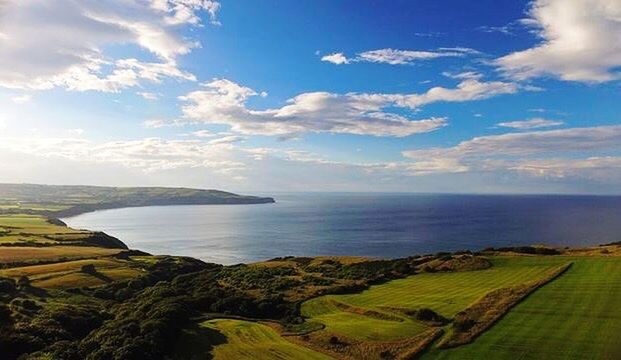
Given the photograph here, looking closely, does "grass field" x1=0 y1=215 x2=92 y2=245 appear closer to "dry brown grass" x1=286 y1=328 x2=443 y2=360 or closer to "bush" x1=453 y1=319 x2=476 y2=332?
"dry brown grass" x1=286 y1=328 x2=443 y2=360

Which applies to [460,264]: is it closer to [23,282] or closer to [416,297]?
[416,297]

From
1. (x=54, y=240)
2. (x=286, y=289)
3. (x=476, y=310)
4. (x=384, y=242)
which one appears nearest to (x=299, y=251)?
(x=384, y=242)

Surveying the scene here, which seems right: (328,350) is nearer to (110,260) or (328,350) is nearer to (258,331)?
(258,331)

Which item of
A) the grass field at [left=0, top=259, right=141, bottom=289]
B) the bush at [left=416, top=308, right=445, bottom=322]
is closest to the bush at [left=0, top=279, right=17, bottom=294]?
the grass field at [left=0, top=259, right=141, bottom=289]

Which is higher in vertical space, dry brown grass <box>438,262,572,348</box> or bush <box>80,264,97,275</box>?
dry brown grass <box>438,262,572,348</box>

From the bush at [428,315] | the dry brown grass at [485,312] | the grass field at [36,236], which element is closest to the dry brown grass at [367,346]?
the dry brown grass at [485,312]

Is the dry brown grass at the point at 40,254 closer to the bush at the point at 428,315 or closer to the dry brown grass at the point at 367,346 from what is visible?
the dry brown grass at the point at 367,346
